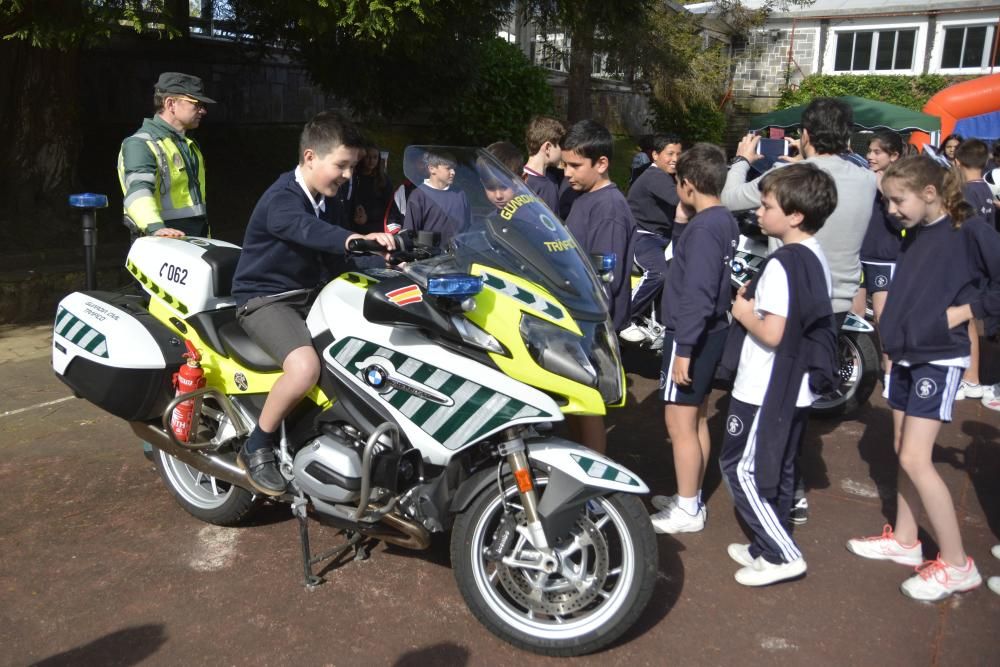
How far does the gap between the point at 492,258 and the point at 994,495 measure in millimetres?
3153

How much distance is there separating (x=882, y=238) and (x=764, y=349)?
3.00 m

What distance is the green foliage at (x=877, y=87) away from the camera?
31703 millimetres

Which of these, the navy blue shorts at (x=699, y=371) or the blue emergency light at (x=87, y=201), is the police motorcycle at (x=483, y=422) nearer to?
the navy blue shorts at (x=699, y=371)

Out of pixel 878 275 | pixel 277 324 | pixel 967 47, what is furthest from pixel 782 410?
pixel 967 47

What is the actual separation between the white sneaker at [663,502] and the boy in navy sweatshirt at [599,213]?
0.36m

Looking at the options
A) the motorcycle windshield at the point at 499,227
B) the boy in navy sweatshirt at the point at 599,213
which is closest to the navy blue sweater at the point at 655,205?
the boy in navy sweatshirt at the point at 599,213

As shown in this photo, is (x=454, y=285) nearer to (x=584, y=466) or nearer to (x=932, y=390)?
(x=584, y=466)

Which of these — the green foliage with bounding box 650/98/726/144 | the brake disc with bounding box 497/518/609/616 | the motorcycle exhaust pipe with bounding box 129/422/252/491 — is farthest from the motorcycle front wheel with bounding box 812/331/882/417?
the green foliage with bounding box 650/98/726/144

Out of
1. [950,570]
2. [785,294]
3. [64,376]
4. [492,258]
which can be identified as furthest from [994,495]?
[64,376]

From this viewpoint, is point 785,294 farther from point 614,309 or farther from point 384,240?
point 384,240

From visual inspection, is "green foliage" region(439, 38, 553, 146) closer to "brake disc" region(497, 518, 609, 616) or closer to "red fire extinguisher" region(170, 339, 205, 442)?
"red fire extinguisher" region(170, 339, 205, 442)

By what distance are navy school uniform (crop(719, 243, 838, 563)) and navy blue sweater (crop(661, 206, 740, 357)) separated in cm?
16

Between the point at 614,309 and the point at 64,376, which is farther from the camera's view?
the point at 614,309

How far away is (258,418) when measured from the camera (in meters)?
3.64
